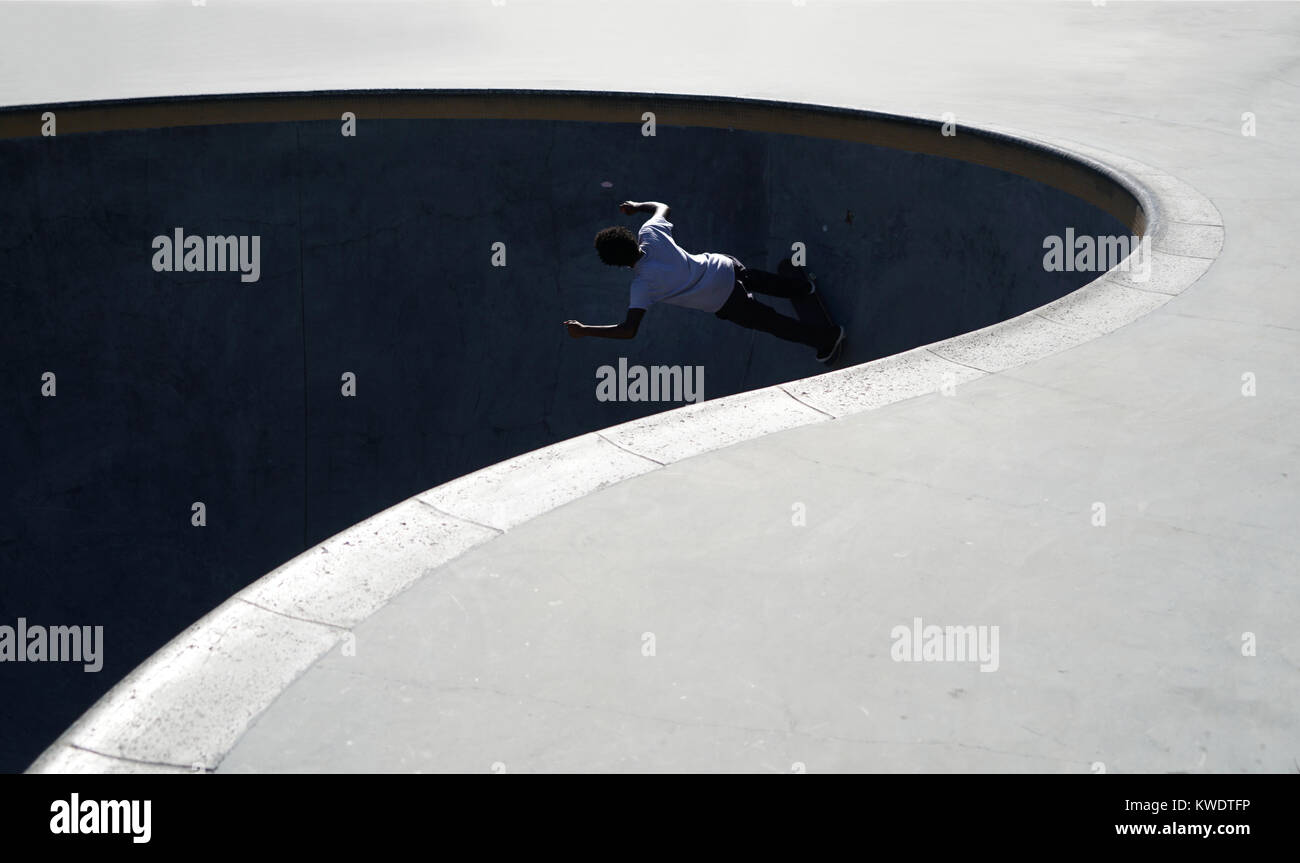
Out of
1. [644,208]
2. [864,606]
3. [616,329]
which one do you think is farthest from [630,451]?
[644,208]

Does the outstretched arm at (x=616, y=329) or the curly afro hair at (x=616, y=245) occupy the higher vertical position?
the curly afro hair at (x=616, y=245)

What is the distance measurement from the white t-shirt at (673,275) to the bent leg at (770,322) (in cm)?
Result: 14

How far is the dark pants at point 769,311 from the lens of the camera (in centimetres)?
941

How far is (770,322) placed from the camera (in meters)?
9.71

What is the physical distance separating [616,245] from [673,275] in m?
0.65

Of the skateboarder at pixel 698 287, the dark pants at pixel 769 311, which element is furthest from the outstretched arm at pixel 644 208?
the dark pants at pixel 769 311

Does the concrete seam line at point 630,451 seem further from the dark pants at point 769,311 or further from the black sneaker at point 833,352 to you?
the black sneaker at point 833,352

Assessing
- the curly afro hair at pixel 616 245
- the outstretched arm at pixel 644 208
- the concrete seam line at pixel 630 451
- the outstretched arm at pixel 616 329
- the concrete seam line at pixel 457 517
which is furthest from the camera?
the outstretched arm at pixel 644 208

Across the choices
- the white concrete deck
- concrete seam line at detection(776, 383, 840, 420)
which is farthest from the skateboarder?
the white concrete deck

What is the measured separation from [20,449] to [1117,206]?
9.43 m

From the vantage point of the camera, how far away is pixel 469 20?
16156 millimetres

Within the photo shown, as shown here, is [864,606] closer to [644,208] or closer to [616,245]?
[616,245]

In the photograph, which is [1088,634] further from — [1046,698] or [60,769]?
[60,769]
